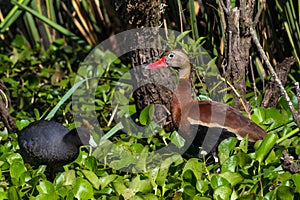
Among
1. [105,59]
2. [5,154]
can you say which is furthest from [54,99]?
[5,154]

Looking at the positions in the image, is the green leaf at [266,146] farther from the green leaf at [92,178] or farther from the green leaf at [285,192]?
the green leaf at [92,178]

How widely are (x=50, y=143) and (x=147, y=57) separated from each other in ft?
2.33

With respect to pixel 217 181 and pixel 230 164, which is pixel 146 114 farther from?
pixel 217 181

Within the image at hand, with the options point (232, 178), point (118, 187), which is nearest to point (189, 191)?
point (232, 178)

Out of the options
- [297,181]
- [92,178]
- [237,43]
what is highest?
[237,43]

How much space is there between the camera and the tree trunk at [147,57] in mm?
3582

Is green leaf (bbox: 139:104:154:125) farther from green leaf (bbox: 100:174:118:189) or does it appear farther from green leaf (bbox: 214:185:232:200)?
green leaf (bbox: 214:185:232:200)

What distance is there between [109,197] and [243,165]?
620mm

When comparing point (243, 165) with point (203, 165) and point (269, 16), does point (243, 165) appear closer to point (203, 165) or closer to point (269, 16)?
point (203, 165)

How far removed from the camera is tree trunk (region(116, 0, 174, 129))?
11.8ft

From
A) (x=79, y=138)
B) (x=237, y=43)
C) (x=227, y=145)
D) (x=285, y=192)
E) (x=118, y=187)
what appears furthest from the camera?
(x=237, y=43)

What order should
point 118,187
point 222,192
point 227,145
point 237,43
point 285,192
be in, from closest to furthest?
point 285,192, point 222,192, point 118,187, point 227,145, point 237,43

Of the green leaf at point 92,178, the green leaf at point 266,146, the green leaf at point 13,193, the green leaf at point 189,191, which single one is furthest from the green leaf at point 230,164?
the green leaf at point 13,193

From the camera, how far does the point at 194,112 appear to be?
353cm
